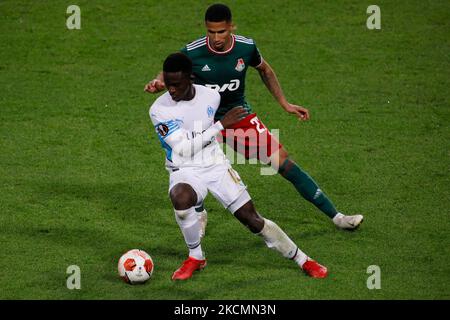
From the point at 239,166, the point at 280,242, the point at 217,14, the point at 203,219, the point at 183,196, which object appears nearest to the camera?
the point at 183,196

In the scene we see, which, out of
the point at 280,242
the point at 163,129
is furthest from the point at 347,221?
the point at 163,129

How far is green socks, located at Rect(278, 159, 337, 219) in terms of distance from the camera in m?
9.25

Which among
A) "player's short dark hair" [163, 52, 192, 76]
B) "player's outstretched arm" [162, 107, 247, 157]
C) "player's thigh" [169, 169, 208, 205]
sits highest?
"player's short dark hair" [163, 52, 192, 76]

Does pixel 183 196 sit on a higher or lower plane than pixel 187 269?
higher

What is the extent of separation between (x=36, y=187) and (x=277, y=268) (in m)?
3.29

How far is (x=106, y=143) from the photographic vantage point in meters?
11.8

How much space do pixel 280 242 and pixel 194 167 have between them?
1004 mm

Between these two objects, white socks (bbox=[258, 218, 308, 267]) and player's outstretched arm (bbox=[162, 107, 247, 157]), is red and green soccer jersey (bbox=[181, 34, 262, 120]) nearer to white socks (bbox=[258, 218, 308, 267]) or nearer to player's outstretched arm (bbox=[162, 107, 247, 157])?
player's outstretched arm (bbox=[162, 107, 247, 157])

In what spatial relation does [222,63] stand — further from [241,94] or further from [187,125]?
[187,125]

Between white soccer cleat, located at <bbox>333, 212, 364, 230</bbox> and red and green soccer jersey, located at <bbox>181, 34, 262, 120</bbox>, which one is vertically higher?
red and green soccer jersey, located at <bbox>181, 34, 262, 120</bbox>

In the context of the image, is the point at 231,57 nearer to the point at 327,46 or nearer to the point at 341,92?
the point at 341,92

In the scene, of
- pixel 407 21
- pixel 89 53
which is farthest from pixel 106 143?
pixel 407 21

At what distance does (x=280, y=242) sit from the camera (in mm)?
8148

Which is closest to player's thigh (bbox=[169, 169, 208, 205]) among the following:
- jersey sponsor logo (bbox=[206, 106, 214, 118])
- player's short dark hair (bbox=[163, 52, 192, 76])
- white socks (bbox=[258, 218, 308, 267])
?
jersey sponsor logo (bbox=[206, 106, 214, 118])
